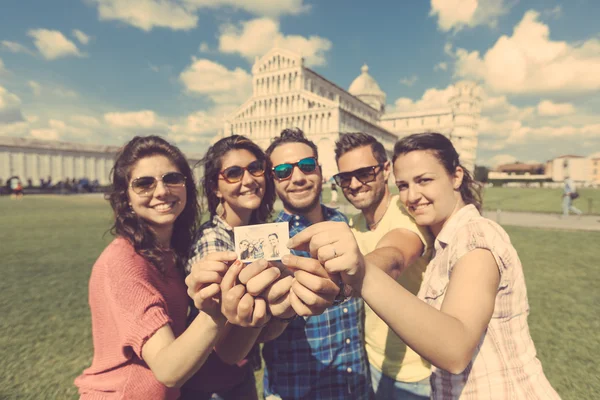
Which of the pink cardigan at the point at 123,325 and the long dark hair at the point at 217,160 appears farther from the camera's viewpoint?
the long dark hair at the point at 217,160

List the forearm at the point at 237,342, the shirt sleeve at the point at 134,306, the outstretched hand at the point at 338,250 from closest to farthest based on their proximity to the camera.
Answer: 1. the outstretched hand at the point at 338,250
2. the shirt sleeve at the point at 134,306
3. the forearm at the point at 237,342

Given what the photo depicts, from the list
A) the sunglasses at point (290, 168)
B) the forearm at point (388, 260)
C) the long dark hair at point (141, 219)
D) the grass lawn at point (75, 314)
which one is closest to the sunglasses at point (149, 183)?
the long dark hair at point (141, 219)

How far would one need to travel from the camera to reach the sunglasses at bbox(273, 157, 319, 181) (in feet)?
9.50

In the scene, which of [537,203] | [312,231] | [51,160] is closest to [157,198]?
[312,231]

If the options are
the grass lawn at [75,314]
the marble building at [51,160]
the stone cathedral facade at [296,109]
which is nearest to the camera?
the grass lawn at [75,314]

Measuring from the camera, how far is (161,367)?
165cm

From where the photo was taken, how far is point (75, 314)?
5602mm

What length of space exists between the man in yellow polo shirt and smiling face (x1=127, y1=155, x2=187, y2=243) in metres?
1.42

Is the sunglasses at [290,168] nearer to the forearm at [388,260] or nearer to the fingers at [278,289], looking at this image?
the forearm at [388,260]

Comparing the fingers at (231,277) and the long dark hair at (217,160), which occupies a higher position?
the long dark hair at (217,160)

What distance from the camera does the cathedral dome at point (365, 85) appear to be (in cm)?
9600

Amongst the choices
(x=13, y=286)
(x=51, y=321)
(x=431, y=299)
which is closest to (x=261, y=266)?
(x=431, y=299)

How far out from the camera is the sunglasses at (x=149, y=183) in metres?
2.37

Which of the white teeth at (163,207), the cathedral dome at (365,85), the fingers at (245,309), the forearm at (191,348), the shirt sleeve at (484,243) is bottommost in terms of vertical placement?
the forearm at (191,348)
